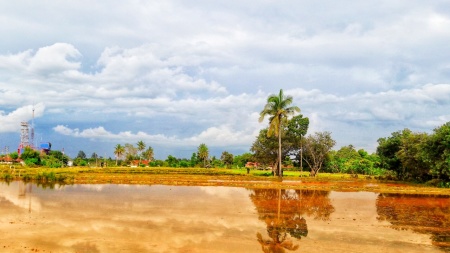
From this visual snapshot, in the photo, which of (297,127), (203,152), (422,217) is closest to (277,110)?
(297,127)

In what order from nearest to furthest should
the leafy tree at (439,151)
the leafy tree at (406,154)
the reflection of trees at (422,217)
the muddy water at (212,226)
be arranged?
the muddy water at (212,226) → the reflection of trees at (422,217) → the leafy tree at (439,151) → the leafy tree at (406,154)

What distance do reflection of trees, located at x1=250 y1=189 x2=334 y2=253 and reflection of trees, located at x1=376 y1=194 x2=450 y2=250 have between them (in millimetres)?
3588

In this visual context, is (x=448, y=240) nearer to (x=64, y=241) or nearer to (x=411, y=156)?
(x=64, y=241)

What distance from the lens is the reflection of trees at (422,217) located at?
16.8 meters

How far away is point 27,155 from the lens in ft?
294

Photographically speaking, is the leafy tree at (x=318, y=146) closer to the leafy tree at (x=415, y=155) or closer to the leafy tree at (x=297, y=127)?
the leafy tree at (x=297, y=127)

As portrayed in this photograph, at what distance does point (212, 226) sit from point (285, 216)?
5.23 metres

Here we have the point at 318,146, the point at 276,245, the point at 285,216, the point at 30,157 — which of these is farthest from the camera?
the point at 30,157

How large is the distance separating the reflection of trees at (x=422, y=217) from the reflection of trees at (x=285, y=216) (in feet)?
11.8

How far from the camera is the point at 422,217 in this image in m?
21.5

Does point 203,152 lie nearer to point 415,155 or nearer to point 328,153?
point 328,153

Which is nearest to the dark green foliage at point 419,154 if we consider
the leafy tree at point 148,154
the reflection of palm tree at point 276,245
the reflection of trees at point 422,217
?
the reflection of trees at point 422,217

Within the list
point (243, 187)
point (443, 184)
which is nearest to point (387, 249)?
point (243, 187)

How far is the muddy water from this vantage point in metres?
13.6
